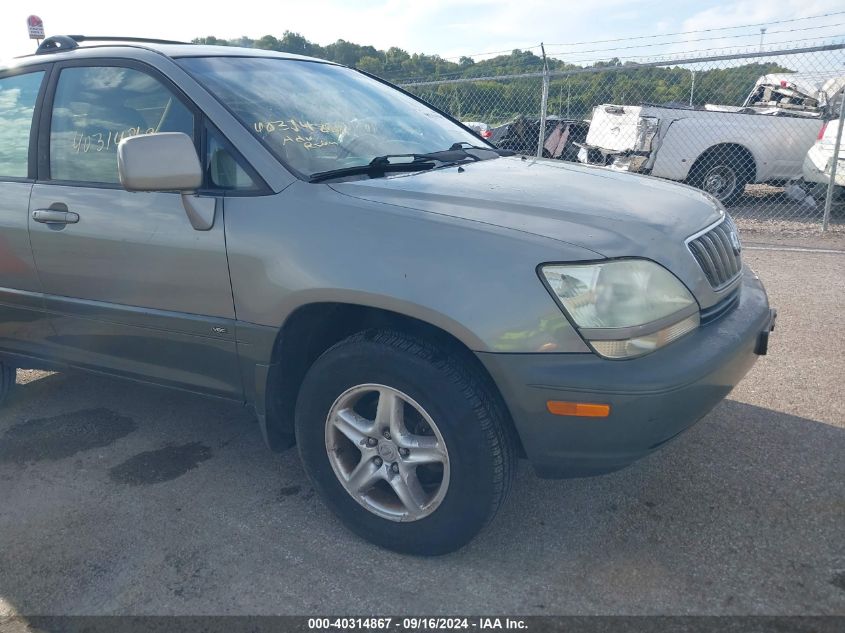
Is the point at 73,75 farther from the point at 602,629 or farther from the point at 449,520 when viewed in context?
A: the point at 602,629

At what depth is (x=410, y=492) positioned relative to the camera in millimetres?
2553

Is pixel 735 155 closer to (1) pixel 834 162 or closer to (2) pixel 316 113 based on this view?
(1) pixel 834 162

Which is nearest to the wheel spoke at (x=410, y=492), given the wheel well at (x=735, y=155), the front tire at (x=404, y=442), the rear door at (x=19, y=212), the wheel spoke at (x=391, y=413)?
the front tire at (x=404, y=442)

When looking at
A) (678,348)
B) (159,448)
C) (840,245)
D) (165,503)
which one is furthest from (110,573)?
(840,245)

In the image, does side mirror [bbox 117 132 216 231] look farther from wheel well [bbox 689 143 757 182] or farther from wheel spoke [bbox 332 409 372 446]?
wheel well [bbox 689 143 757 182]

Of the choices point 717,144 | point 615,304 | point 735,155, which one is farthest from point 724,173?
point 615,304

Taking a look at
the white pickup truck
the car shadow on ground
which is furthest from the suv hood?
the white pickup truck

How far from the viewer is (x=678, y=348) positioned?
231cm

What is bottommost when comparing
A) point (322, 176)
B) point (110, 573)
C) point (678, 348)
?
point (110, 573)

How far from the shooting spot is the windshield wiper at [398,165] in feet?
8.93

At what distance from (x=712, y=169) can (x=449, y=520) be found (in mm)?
9313

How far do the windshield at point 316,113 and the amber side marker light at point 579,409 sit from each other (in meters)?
1.28

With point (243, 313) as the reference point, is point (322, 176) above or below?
above

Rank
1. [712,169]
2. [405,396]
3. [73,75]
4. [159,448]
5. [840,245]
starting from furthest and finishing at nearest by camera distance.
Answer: [712,169] → [840,245] → [159,448] → [73,75] → [405,396]
